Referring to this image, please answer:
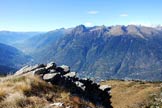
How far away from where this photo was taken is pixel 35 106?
722 inches

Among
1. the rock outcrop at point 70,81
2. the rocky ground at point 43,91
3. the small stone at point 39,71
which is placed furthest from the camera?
the small stone at point 39,71

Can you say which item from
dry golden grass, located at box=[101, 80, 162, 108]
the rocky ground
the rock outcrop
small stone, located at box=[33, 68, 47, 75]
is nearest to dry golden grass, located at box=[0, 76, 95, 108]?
the rocky ground

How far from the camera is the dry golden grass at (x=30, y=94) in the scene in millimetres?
18531

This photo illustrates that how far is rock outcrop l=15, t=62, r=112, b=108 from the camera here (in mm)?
28062

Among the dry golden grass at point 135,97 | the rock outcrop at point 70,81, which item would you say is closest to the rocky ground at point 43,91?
the rock outcrop at point 70,81

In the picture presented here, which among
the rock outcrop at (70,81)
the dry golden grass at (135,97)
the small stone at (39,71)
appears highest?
the small stone at (39,71)

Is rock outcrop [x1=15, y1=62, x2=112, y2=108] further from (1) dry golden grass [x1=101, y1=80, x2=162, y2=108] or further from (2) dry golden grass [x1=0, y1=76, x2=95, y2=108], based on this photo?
(1) dry golden grass [x1=101, y1=80, x2=162, y2=108]

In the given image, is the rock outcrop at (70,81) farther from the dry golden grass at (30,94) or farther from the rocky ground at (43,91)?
the dry golden grass at (30,94)

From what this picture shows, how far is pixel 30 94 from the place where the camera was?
838 inches

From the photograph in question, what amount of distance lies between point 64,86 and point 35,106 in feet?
32.1

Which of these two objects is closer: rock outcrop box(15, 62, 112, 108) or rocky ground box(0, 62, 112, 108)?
rocky ground box(0, 62, 112, 108)

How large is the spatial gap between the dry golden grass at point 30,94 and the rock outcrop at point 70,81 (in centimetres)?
240

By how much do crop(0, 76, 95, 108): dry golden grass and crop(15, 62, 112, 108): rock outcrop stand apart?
94.3 inches

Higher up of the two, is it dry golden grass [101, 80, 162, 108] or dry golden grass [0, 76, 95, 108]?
dry golden grass [0, 76, 95, 108]
